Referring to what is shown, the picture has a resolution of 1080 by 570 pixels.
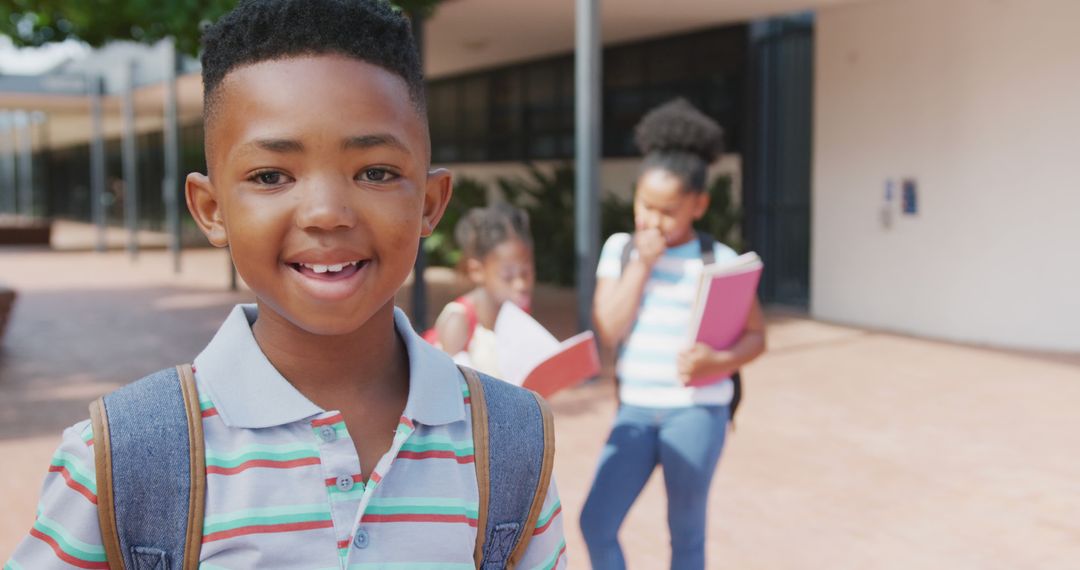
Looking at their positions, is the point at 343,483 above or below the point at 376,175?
below

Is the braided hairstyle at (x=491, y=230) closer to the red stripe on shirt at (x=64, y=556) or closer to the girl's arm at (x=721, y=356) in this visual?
the girl's arm at (x=721, y=356)

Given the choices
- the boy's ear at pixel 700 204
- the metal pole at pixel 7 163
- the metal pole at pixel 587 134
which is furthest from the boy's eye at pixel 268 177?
the metal pole at pixel 7 163

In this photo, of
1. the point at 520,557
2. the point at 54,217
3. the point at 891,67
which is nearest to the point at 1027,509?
the point at 520,557

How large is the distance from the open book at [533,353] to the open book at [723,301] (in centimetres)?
32

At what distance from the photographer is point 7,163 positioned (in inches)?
1603

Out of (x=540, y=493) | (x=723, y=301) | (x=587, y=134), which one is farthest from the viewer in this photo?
(x=587, y=134)

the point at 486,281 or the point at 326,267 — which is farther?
the point at 486,281

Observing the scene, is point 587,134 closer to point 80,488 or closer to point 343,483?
point 343,483

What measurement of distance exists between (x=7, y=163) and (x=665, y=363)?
43.2 m

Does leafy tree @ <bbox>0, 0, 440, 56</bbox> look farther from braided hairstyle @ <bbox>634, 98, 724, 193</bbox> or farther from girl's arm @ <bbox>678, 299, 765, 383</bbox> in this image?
girl's arm @ <bbox>678, 299, 765, 383</bbox>

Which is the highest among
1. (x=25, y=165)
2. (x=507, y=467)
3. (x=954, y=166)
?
(x=25, y=165)

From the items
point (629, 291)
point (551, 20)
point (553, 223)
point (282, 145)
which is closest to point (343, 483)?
point (282, 145)

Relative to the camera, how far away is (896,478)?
17.9ft

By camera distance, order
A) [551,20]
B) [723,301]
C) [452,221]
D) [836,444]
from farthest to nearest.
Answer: [452,221], [551,20], [836,444], [723,301]
